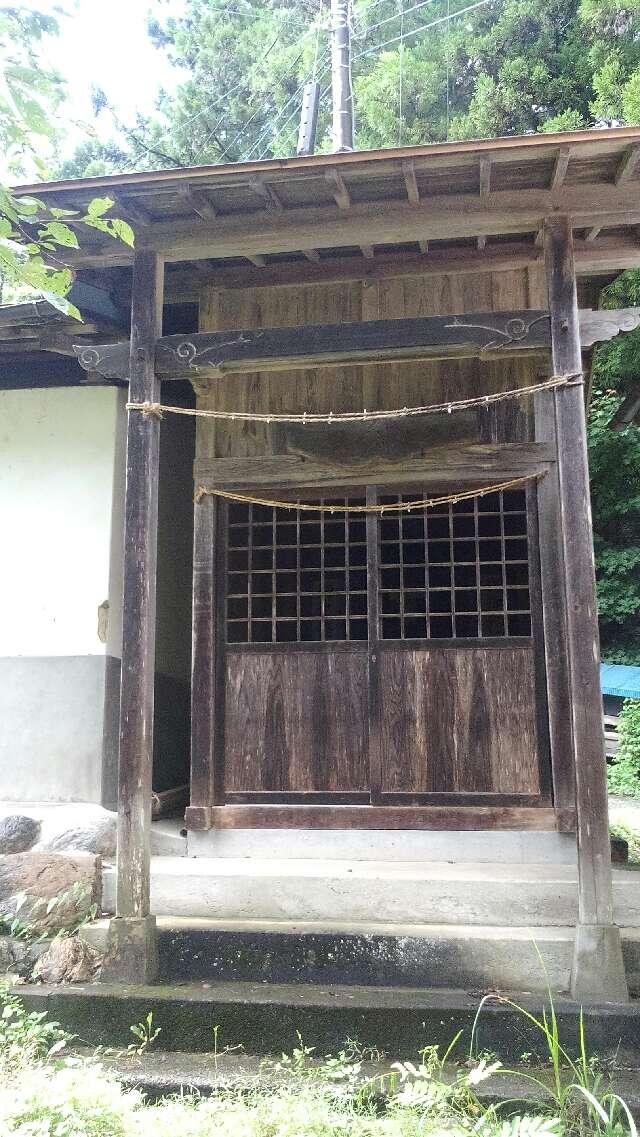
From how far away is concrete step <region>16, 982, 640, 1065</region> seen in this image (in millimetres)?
4391

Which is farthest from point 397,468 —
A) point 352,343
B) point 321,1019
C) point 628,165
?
point 321,1019

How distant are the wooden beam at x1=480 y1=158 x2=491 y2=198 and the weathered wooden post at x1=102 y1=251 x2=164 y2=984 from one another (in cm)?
223

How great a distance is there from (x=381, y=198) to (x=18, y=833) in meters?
5.29

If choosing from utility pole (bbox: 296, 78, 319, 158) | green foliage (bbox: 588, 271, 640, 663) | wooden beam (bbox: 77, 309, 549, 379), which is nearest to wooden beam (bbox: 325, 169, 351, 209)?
wooden beam (bbox: 77, 309, 549, 379)

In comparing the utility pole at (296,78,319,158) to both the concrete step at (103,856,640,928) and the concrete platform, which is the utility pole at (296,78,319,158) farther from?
the concrete step at (103,856,640,928)

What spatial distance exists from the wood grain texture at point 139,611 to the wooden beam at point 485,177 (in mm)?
2233

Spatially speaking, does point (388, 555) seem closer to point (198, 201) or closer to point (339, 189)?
point (339, 189)

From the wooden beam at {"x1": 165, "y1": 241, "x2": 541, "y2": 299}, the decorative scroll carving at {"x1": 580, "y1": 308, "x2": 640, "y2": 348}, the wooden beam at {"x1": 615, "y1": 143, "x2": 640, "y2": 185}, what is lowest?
the decorative scroll carving at {"x1": 580, "y1": 308, "x2": 640, "y2": 348}

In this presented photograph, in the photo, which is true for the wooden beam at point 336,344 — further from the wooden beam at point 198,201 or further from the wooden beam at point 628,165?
the wooden beam at point 628,165

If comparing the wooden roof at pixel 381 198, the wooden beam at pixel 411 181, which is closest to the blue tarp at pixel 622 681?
the wooden roof at pixel 381 198

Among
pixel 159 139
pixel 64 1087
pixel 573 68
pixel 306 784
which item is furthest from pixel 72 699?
pixel 159 139

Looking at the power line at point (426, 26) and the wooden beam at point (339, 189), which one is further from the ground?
the power line at point (426, 26)

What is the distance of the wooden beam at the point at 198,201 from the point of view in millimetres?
5293

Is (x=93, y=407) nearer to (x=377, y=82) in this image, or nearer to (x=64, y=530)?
(x=64, y=530)
